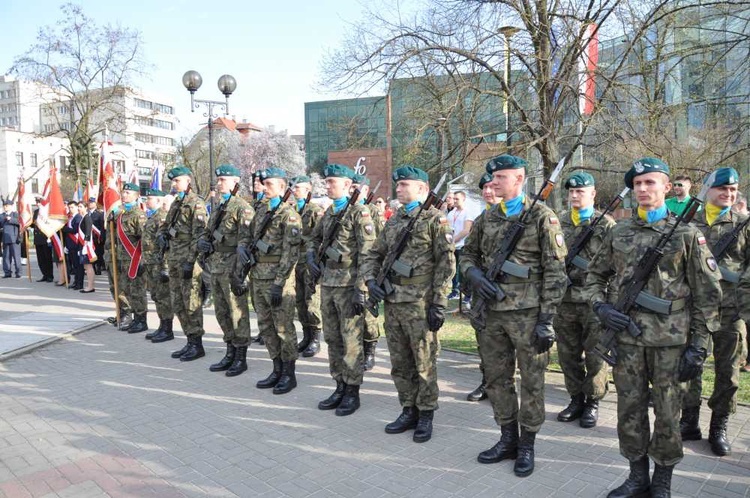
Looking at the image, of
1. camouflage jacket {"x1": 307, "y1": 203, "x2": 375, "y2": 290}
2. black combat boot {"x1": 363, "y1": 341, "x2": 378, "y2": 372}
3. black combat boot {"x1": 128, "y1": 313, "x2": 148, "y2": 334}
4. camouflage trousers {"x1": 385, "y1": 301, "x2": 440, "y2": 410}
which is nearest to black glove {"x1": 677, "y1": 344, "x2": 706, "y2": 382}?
camouflage trousers {"x1": 385, "y1": 301, "x2": 440, "y2": 410}

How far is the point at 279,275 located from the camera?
5.96 m

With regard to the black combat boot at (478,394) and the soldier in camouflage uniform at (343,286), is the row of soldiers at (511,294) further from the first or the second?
the black combat boot at (478,394)

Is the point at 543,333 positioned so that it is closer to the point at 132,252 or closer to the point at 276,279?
the point at 276,279

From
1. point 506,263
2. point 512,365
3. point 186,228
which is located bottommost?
point 512,365

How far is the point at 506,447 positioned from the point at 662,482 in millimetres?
1082

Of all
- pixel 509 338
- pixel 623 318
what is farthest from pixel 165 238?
pixel 623 318

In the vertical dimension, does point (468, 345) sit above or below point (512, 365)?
below

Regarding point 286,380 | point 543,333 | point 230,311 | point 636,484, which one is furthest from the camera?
point 230,311

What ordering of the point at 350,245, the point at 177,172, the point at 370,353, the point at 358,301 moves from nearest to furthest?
the point at 358,301 < the point at 350,245 < the point at 370,353 < the point at 177,172

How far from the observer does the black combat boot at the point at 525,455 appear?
4031mm

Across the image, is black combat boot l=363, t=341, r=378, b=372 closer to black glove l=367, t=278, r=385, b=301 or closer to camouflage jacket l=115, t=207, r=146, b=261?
black glove l=367, t=278, r=385, b=301

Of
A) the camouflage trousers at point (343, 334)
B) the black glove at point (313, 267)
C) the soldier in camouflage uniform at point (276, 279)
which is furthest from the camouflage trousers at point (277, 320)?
the camouflage trousers at point (343, 334)

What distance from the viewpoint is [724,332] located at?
14.6ft

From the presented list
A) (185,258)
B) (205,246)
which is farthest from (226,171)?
(185,258)
